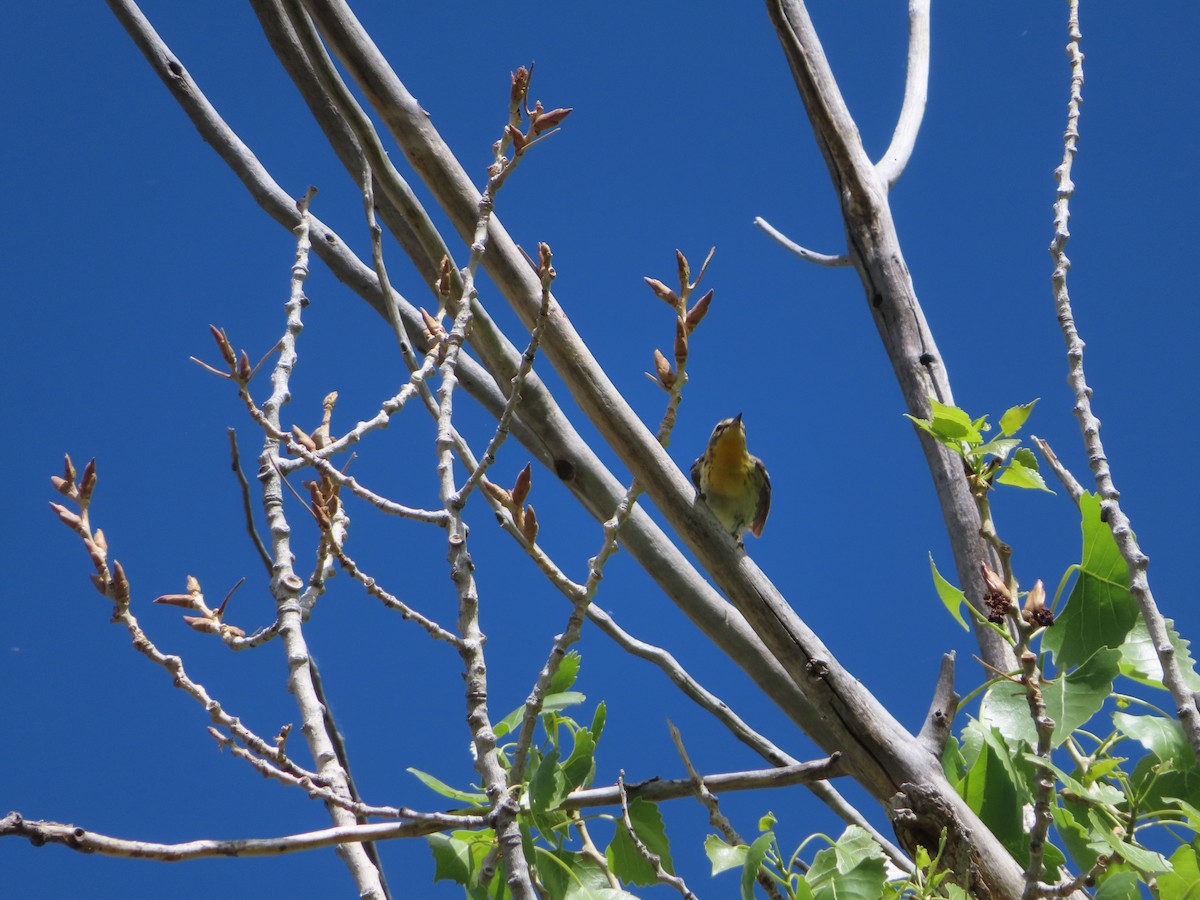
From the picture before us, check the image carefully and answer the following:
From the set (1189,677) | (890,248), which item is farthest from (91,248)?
(1189,677)

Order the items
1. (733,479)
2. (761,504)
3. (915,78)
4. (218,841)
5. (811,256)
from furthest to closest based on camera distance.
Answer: (761,504), (733,479), (915,78), (811,256), (218,841)

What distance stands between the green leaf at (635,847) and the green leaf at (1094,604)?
48cm

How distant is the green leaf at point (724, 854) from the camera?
3.94ft

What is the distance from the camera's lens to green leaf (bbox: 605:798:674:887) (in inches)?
50.9

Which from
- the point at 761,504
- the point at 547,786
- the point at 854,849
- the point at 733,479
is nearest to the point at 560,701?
the point at 547,786

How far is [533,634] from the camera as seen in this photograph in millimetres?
9438

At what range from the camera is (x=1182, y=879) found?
1.08 meters

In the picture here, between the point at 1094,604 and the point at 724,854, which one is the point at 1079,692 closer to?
the point at 1094,604

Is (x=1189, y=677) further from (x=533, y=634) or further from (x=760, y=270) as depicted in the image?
(x=533, y=634)

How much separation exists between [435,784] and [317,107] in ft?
3.80

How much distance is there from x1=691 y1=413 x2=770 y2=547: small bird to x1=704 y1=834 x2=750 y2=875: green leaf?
1776 millimetres

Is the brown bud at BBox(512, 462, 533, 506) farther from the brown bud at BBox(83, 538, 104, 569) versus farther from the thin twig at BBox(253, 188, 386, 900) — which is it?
the brown bud at BBox(83, 538, 104, 569)

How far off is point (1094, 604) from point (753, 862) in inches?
17.9

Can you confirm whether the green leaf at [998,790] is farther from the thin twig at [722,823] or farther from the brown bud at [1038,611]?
the thin twig at [722,823]
